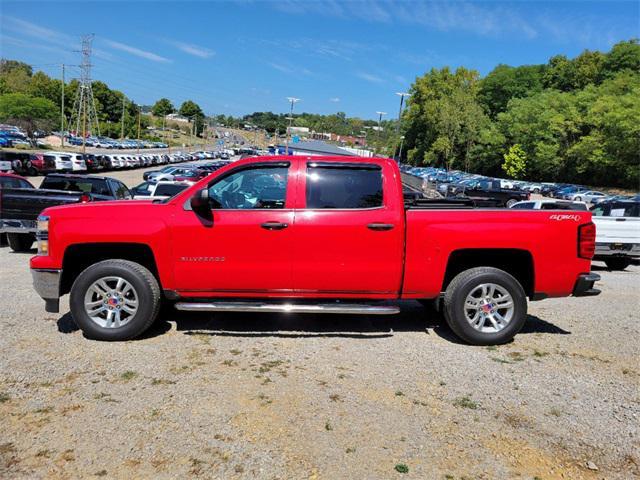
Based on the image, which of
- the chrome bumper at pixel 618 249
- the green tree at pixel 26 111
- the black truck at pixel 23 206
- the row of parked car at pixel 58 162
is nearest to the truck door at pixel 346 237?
the black truck at pixel 23 206

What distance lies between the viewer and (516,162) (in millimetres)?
77625

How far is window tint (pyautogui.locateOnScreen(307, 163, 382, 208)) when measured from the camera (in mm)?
5492

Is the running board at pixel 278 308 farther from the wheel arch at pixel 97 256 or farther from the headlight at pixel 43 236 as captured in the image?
the headlight at pixel 43 236

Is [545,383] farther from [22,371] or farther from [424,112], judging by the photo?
[424,112]

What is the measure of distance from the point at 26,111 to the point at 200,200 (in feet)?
290

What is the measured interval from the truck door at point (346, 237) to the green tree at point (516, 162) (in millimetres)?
77970

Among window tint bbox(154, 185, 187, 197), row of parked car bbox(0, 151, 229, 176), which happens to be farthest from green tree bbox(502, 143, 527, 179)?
window tint bbox(154, 185, 187, 197)

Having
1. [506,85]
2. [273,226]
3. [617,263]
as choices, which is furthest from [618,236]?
[506,85]

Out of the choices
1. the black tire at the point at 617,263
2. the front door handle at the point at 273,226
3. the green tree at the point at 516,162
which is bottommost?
the black tire at the point at 617,263

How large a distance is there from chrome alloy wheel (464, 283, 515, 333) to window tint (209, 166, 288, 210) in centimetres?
228

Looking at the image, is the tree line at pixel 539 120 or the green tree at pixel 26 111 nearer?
the tree line at pixel 539 120

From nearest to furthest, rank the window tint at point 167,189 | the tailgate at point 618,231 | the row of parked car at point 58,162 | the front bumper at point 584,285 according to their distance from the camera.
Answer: the front bumper at point 584,285 < the tailgate at point 618,231 < the window tint at point 167,189 < the row of parked car at point 58,162

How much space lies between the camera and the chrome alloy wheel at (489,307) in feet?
18.3

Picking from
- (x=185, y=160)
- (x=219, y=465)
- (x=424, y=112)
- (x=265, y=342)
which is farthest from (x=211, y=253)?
(x=424, y=112)
